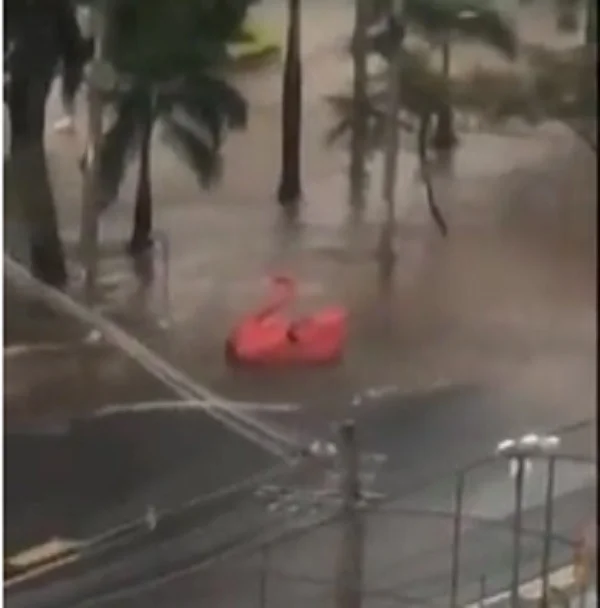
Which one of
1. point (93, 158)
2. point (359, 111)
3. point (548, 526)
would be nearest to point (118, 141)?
point (93, 158)

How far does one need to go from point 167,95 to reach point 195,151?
3 centimetres

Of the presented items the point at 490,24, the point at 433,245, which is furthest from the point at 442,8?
the point at 433,245

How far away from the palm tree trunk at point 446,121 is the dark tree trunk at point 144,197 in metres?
0.16

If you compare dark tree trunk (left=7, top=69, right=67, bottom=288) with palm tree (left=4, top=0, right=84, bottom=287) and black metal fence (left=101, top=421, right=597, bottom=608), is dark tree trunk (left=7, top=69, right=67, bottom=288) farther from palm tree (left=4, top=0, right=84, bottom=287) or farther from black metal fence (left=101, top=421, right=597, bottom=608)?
black metal fence (left=101, top=421, right=597, bottom=608)

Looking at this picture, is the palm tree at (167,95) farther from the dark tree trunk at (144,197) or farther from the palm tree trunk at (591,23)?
the palm tree trunk at (591,23)

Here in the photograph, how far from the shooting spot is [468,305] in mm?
927

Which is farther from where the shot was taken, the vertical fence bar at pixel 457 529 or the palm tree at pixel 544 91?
the vertical fence bar at pixel 457 529

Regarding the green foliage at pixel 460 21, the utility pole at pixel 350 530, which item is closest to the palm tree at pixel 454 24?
the green foliage at pixel 460 21

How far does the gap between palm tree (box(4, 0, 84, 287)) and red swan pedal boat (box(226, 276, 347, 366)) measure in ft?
0.39

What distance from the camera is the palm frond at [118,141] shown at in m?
0.88

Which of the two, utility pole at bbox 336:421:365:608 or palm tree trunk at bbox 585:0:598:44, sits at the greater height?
palm tree trunk at bbox 585:0:598:44

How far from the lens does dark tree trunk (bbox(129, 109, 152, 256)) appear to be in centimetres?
89

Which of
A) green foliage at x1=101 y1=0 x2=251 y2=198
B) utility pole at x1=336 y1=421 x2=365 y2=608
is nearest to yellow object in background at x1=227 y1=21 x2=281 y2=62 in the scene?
green foliage at x1=101 y1=0 x2=251 y2=198

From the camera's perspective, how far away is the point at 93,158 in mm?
882
